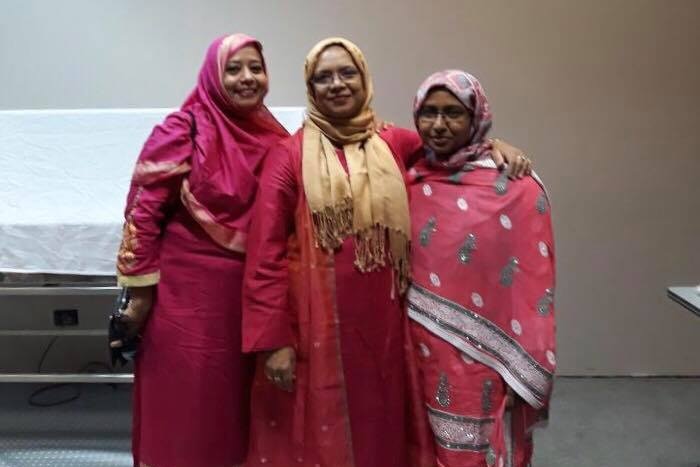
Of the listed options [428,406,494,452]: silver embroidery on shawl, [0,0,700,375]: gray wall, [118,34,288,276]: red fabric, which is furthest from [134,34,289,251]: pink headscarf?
[0,0,700,375]: gray wall

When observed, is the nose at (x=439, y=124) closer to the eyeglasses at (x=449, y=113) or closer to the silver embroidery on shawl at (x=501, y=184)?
the eyeglasses at (x=449, y=113)

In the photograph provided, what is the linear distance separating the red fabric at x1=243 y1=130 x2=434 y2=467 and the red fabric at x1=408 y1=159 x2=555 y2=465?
136 millimetres

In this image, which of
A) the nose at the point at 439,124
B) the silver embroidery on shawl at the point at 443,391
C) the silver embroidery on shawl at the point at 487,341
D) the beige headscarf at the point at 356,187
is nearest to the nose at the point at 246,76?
the beige headscarf at the point at 356,187

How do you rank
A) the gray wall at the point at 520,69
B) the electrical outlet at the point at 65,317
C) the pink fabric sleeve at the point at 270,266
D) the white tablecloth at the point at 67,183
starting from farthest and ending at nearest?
the electrical outlet at the point at 65,317 → the gray wall at the point at 520,69 → the white tablecloth at the point at 67,183 → the pink fabric sleeve at the point at 270,266

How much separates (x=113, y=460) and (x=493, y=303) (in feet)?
5.04

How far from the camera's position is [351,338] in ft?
4.60

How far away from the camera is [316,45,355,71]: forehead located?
138 centimetres

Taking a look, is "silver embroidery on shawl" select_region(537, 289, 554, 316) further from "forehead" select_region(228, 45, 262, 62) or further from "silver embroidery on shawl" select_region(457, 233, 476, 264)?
"forehead" select_region(228, 45, 262, 62)

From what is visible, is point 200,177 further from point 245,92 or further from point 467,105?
point 467,105

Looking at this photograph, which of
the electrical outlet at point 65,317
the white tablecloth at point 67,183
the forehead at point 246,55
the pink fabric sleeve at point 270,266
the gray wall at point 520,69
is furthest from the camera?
the electrical outlet at point 65,317

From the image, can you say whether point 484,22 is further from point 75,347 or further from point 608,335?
point 75,347

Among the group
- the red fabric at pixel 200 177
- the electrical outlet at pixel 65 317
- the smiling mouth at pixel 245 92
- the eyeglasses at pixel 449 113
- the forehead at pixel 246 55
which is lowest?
the electrical outlet at pixel 65 317

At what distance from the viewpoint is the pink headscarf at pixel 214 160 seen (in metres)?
1.44

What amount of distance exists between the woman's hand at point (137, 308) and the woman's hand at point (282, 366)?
36 cm
